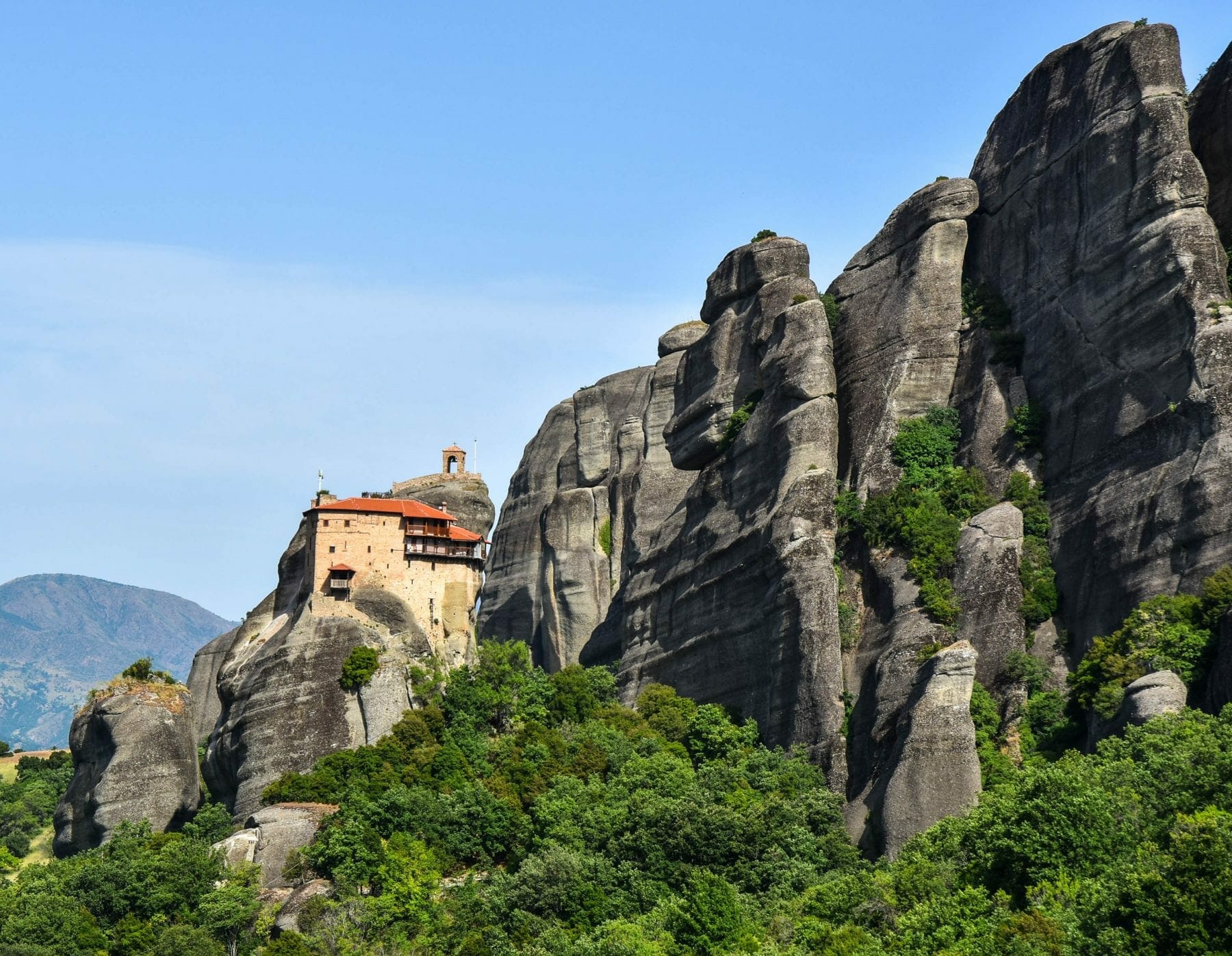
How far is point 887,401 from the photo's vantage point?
77875 millimetres

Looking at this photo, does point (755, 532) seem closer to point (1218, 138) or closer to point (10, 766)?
point (1218, 138)

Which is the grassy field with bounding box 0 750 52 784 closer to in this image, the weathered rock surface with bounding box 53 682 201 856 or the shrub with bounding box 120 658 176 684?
the shrub with bounding box 120 658 176 684

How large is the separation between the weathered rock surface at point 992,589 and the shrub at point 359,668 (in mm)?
30074

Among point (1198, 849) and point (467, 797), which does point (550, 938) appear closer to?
point (467, 797)

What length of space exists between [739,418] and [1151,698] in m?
30.6

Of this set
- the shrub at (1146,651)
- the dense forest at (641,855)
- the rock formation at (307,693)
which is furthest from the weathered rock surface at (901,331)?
the rock formation at (307,693)

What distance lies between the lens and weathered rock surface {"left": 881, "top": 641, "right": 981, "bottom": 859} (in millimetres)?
61094

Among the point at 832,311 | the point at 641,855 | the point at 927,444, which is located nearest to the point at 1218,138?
the point at 927,444

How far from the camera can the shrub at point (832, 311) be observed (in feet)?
274

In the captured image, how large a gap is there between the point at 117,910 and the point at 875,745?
33.1 m

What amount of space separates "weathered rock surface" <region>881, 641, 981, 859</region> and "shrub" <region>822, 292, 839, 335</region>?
77.2 ft

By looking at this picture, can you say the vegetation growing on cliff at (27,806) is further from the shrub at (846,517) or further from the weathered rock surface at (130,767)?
the shrub at (846,517)

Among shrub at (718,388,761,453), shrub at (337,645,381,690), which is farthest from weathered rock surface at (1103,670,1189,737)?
shrub at (337,645,381,690)

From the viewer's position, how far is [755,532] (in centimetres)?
7762
